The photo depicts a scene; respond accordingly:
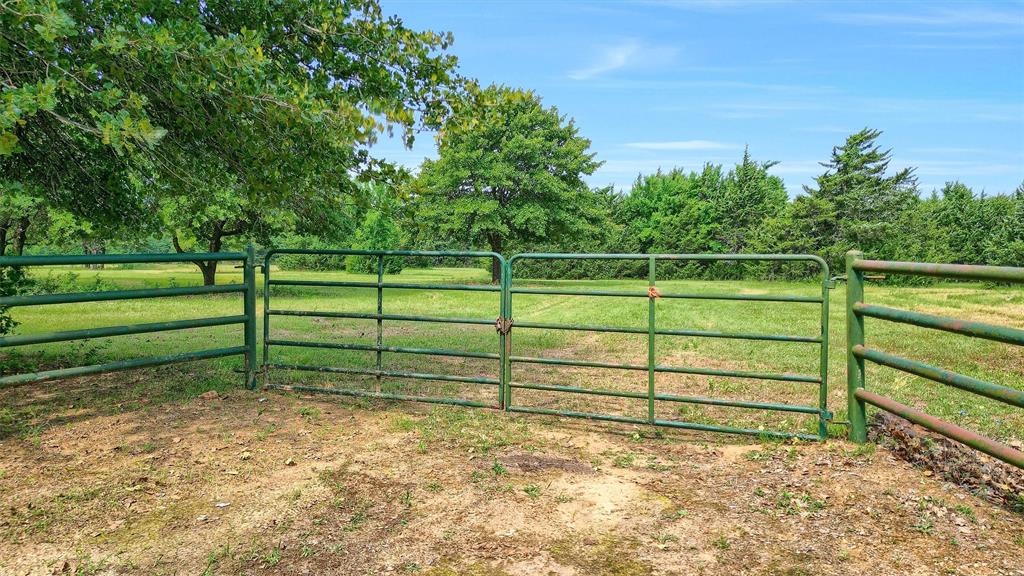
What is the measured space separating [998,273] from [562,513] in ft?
10.2

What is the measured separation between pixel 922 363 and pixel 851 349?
2.46ft

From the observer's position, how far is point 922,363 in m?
4.75

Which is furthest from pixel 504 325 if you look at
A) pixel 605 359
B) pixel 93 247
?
pixel 93 247

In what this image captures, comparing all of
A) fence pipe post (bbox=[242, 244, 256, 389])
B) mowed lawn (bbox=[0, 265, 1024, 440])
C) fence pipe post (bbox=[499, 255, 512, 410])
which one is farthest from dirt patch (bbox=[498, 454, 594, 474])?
fence pipe post (bbox=[242, 244, 256, 389])

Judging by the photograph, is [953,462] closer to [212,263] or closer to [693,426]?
[693,426]

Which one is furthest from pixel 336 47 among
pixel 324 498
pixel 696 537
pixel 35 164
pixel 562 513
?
pixel 696 537

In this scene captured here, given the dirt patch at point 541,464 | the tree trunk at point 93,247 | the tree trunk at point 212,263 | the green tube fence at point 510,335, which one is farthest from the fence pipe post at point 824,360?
the tree trunk at point 212,263

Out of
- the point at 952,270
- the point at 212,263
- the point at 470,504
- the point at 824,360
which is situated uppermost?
the point at 212,263

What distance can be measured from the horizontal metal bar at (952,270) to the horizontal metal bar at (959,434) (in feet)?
3.32

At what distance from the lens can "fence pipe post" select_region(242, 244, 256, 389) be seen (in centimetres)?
739

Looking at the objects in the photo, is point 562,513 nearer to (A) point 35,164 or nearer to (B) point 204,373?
(B) point 204,373

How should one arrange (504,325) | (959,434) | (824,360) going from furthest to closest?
(504,325) → (824,360) → (959,434)

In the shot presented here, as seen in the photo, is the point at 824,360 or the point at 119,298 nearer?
the point at 119,298

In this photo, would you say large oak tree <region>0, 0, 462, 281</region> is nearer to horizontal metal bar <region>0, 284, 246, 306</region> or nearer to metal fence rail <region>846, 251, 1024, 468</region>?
horizontal metal bar <region>0, 284, 246, 306</region>
